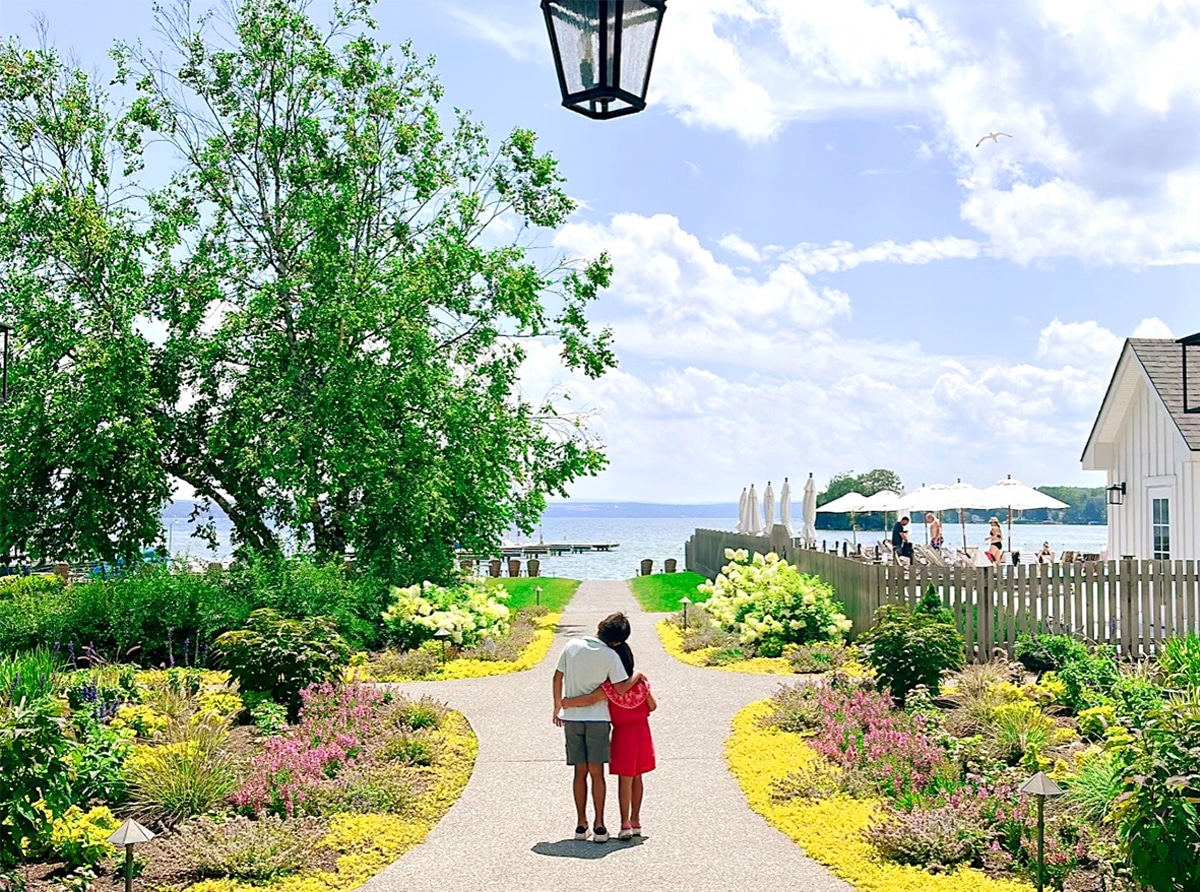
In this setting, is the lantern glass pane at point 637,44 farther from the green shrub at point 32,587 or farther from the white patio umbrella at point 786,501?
the white patio umbrella at point 786,501

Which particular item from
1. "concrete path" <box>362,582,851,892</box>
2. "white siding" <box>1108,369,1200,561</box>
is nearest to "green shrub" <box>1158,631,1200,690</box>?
"concrete path" <box>362,582,851,892</box>

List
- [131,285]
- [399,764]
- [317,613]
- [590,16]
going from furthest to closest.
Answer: [131,285] < [317,613] < [399,764] < [590,16]

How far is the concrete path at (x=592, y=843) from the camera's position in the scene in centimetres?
726

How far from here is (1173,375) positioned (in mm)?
22391

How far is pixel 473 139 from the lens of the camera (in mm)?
26719

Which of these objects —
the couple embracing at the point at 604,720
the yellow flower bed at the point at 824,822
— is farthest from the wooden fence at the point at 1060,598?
the couple embracing at the point at 604,720

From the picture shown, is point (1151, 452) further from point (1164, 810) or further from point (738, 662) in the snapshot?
point (1164, 810)

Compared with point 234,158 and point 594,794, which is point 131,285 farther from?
point 594,794

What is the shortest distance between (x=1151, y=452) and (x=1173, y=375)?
56.9 inches

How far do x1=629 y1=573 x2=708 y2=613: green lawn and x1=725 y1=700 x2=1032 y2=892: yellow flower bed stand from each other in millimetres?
15069

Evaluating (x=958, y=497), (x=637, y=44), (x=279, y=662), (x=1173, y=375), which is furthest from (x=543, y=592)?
(x=637, y=44)

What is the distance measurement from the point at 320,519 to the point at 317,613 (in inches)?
263

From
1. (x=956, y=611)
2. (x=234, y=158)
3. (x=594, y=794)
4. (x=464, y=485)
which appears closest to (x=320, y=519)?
(x=464, y=485)

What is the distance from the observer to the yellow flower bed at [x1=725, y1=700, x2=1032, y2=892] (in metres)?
7.09
